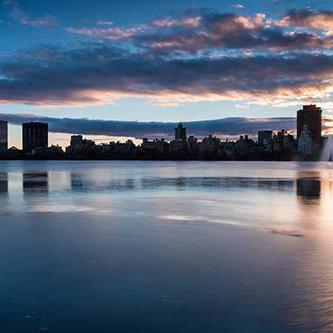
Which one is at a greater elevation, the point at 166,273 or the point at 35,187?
the point at 166,273

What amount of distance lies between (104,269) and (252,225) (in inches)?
302

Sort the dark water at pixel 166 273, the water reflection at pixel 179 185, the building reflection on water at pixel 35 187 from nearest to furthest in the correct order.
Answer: the dark water at pixel 166 273
the building reflection on water at pixel 35 187
the water reflection at pixel 179 185

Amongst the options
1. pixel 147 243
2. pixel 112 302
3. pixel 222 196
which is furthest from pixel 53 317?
pixel 222 196

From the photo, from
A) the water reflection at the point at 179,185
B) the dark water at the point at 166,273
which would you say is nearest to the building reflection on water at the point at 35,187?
the water reflection at the point at 179,185

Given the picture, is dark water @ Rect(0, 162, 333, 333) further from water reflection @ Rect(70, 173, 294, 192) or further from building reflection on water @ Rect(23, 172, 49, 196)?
water reflection @ Rect(70, 173, 294, 192)

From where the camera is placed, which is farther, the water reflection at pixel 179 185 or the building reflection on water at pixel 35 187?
the water reflection at pixel 179 185

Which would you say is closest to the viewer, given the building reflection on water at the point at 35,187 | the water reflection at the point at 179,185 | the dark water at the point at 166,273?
the dark water at the point at 166,273

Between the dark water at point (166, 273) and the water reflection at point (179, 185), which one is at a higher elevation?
the dark water at point (166, 273)

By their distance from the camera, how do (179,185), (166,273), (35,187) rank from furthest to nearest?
(179,185) < (35,187) < (166,273)

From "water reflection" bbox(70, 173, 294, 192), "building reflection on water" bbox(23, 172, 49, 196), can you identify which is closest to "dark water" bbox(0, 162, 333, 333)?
"building reflection on water" bbox(23, 172, 49, 196)

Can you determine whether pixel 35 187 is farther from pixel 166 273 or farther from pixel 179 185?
pixel 166 273

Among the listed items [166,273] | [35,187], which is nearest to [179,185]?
[35,187]

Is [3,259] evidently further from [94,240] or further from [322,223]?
[322,223]

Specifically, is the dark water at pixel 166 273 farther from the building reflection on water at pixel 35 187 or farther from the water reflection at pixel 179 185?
the water reflection at pixel 179 185
